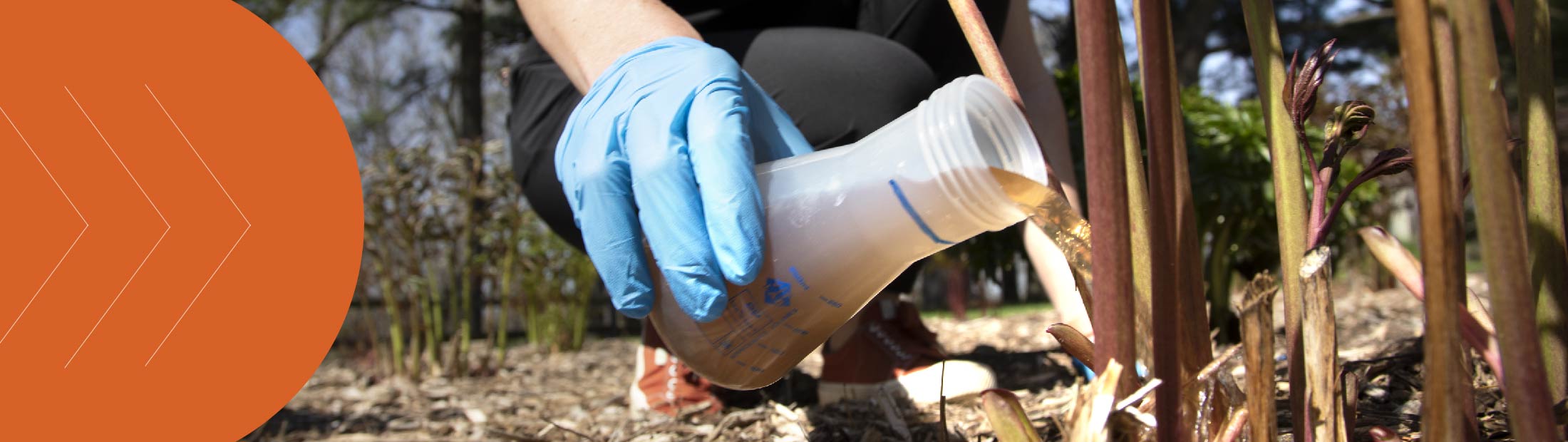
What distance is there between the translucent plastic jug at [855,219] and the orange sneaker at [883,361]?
2.31 ft

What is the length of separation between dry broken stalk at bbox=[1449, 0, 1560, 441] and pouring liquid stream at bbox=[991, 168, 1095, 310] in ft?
0.68

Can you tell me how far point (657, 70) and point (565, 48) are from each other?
0.93 feet

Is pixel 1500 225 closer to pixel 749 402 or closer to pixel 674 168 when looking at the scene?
pixel 674 168

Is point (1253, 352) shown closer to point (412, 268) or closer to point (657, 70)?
point (657, 70)

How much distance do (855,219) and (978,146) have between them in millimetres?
143

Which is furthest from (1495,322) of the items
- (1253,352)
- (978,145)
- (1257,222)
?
(1257,222)

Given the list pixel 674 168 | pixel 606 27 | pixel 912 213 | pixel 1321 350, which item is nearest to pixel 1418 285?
pixel 1321 350

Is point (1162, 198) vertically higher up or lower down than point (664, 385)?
higher up

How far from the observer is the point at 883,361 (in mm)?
1703

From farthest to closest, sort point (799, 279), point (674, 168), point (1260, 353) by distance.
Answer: point (674, 168)
point (799, 279)
point (1260, 353)

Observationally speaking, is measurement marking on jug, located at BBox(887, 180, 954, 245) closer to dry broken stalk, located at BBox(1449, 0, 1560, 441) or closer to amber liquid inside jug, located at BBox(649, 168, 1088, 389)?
amber liquid inside jug, located at BBox(649, 168, 1088, 389)

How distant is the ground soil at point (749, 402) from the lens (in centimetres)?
108

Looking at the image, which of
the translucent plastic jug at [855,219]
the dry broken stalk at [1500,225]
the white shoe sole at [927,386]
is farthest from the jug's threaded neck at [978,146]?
the white shoe sole at [927,386]

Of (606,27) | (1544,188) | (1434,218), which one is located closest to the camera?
(1434,218)
